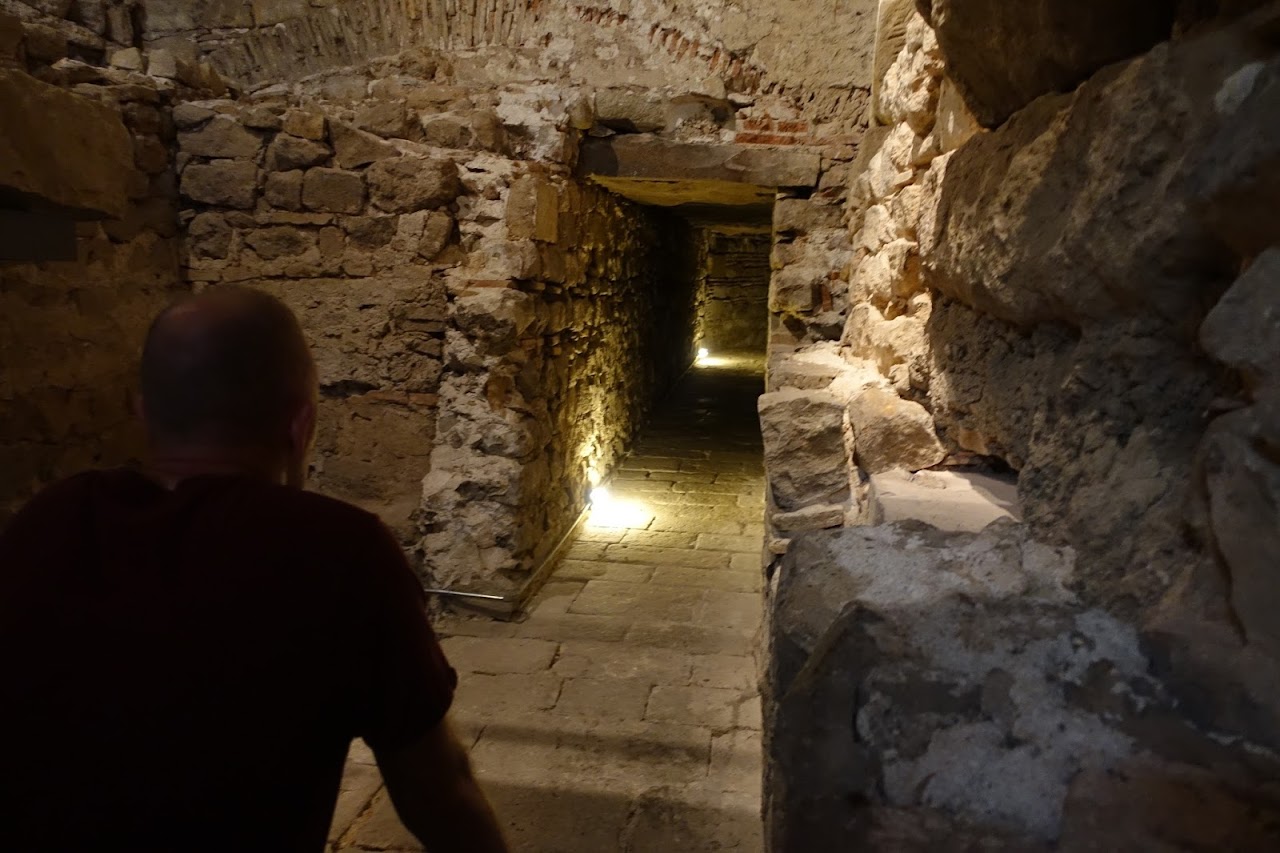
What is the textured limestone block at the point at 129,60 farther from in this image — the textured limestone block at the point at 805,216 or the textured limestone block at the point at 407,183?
the textured limestone block at the point at 805,216

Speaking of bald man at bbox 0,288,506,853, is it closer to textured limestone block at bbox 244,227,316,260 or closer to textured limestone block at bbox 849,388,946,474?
textured limestone block at bbox 849,388,946,474

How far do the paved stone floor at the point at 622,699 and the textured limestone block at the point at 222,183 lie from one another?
93.5 inches

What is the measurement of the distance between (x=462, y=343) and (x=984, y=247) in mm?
2905

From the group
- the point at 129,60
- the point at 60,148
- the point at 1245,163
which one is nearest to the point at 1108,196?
the point at 1245,163

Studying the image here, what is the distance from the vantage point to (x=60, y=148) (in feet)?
7.80

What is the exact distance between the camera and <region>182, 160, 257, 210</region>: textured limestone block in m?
3.53

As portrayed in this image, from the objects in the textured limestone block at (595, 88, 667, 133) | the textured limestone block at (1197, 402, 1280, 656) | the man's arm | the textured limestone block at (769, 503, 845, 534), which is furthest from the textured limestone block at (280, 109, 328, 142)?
the textured limestone block at (1197, 402, 1280, 656)

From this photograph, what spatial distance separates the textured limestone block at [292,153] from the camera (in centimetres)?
360

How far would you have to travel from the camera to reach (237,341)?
955mm

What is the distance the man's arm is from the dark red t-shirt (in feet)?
0.37

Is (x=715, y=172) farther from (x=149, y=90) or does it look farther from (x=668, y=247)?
(x=668, y=247)

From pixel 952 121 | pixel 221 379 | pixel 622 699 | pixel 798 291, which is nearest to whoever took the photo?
pixel 221 379

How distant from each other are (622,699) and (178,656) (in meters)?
2.75

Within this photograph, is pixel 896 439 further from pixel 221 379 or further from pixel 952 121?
pixel 221 379
